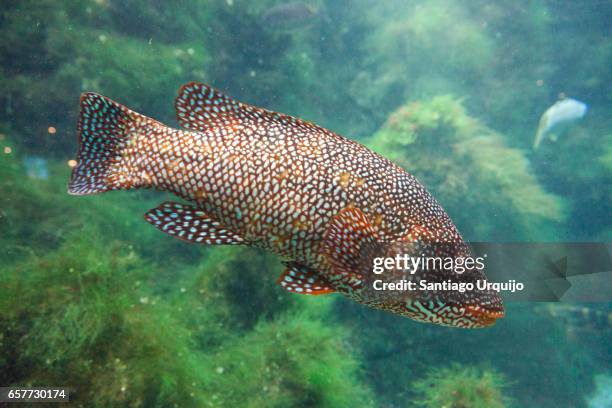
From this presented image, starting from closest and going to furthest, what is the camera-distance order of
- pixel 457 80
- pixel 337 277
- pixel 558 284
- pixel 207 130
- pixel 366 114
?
pixel 337 277
pixel 207 130
pixel 558 284
pixel 366 114
pixel 457 80

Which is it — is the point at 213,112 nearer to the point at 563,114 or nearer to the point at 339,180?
the point at 339,180

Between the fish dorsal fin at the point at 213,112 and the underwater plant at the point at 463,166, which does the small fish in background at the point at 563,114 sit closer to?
the underwater plant at the point at 463,166

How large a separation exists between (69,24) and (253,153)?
11145 millimetres

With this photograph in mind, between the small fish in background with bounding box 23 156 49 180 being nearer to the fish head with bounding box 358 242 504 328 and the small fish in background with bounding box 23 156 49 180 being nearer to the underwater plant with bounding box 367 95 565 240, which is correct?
the underwater plant with bounding box 367 95 565 240

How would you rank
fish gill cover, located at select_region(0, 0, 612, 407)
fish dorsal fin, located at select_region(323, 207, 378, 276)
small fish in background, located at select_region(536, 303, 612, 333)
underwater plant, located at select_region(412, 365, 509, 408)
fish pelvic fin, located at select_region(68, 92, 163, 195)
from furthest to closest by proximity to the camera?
small fish in background, located at select_region(536, 303, 612, 333)
underwater plant, located at select_region(412, 365, 509, 408)
fish gill cover, located at select_region(0, 0, 612, 407)
fish pelvic fin, located at select_region(68, 92, 163, 195)
fish dorsal fin, located at select_region(323, 207, 378, 276)

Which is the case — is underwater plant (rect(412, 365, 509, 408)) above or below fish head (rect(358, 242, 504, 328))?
below

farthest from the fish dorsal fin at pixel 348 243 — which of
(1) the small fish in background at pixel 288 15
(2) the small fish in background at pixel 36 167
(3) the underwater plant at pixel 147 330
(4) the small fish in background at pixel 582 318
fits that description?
(4) the small fish in background at pixel 582 318

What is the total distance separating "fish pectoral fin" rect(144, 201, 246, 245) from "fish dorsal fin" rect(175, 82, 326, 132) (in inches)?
28.1

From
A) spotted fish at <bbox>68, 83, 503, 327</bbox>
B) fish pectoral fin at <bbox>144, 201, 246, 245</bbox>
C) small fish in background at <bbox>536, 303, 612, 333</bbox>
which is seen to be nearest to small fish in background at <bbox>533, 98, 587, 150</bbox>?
small fish in background at <bbox>536, 303, 612, 333</bbox>

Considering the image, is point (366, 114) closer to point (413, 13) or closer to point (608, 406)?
point (413, 13)

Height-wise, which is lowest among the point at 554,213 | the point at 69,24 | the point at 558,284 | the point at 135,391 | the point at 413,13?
the point at 135,391

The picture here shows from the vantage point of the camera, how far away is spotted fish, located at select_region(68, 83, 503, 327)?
2551 millimetres

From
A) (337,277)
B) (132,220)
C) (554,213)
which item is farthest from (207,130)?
(554,213)

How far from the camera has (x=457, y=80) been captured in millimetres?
18859
